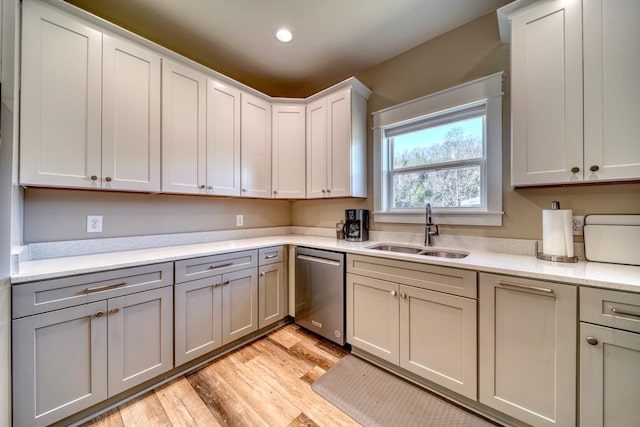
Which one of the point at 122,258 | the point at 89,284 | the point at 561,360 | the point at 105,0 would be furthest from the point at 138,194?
the point at 561,360

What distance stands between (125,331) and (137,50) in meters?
1.97

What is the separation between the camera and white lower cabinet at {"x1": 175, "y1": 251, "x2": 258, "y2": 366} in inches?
67.4

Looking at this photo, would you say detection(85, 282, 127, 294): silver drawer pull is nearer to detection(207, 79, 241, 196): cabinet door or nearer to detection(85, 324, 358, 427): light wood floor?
detection(85, 324, 358, 427): light wood floor

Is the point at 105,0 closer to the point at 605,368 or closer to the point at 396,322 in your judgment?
the point at 396,322

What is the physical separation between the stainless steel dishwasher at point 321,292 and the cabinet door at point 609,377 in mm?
1388

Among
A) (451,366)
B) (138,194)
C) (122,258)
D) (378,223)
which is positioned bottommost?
(451,366)

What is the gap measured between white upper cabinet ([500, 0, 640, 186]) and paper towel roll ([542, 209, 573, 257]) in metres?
0.21

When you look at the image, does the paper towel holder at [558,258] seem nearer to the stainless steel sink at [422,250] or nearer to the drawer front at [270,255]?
the stainless steel sink at [422,250]

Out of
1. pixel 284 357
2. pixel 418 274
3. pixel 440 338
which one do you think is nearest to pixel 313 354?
pixel 284 357

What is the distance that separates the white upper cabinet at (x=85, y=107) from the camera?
1385 millimetres

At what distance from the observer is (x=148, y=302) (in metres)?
1.55

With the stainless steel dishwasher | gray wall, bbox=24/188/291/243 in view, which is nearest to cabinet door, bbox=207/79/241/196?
gray wall, bbox=24/188/291/243

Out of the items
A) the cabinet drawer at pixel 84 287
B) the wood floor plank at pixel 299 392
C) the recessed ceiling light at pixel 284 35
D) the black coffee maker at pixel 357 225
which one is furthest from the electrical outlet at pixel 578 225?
the cabinet drawer at pixel 84 287

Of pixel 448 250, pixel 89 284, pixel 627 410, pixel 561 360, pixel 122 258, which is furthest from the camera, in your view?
pixel 448 250
